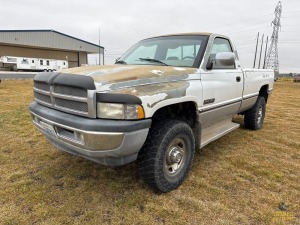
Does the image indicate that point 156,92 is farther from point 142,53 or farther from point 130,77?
point 142,53

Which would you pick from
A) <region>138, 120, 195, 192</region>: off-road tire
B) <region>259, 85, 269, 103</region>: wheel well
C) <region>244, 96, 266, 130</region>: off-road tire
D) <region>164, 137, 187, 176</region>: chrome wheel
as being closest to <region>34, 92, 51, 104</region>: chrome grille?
<region>138, 120, 195, 192</region>: off-road tire

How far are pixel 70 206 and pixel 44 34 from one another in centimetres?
4851

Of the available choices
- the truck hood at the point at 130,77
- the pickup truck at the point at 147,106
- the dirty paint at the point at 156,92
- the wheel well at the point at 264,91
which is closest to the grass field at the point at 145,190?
the pickup truck at the point at 147,106

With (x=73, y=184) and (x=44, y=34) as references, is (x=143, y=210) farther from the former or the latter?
(x=44, y=34)

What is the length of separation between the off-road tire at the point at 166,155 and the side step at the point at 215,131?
19.4 inches

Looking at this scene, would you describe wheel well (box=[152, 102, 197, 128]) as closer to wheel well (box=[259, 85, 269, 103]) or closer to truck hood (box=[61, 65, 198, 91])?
truck hood (box=[61, 65, 198, 91])

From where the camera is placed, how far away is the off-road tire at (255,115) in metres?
5.44

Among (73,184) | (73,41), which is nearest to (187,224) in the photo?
(73,184)

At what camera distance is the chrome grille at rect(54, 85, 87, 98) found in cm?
234

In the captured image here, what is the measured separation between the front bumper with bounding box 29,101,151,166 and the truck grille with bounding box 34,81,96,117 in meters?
0.07

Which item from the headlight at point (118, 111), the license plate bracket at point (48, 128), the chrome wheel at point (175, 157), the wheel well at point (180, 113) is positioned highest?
the headlight at point (118, 111)

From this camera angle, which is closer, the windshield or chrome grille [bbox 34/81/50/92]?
chrome grille [bbox 34/81/50/92]

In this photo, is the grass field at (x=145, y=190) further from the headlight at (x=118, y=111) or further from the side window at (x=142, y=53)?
the side window at (x=142, y=53)

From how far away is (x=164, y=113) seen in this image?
114 inches
